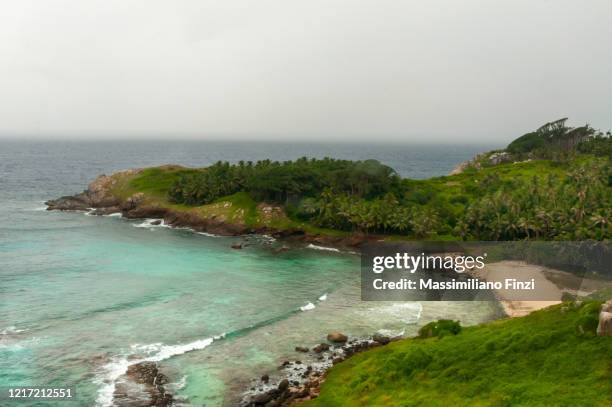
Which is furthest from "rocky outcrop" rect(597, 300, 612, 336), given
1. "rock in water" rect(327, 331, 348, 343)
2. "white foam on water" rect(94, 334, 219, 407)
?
"white foam on water" rect(94, 334, 219, 407)

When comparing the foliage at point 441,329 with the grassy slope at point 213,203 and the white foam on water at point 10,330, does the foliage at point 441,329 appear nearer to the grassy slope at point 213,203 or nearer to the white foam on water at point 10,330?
the white foam on water at point 10,330

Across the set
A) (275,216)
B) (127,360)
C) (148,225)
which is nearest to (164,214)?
(148,225)

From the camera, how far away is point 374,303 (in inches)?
3017

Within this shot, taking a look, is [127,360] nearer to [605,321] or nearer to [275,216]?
[605,321]

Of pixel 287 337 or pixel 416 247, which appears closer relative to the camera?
pixel 287 337

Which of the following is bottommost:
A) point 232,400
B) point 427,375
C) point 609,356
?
point 232,400

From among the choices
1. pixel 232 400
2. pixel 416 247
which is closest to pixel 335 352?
pixel 232 400

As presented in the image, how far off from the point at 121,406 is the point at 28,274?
161 ft

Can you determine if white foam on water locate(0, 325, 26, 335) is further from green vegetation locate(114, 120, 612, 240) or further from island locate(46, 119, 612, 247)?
green vegetation locate(114, 120, 612, 240)

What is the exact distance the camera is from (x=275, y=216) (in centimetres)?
12538

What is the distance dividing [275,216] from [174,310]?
57281 millimetres

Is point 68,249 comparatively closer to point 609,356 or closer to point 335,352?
point 335,352

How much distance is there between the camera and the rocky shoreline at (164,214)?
115m

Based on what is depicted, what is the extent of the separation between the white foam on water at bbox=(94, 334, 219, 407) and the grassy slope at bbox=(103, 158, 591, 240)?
6143 cm
